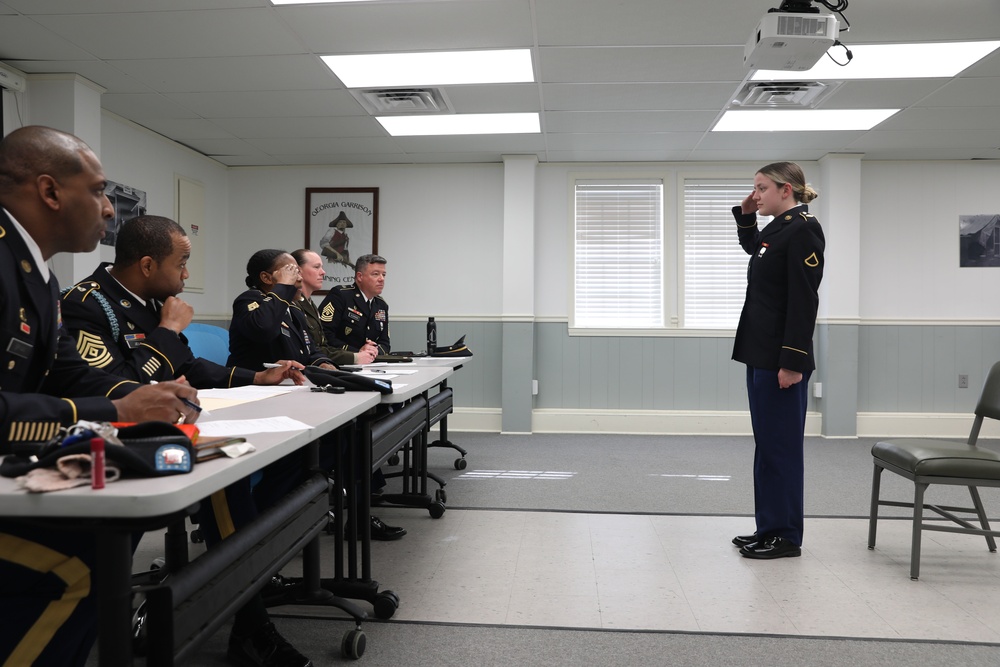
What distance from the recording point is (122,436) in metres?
1.08

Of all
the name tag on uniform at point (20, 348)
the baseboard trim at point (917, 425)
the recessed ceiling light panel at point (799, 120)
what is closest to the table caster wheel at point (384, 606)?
the name tag on uniform at point (20, 348)

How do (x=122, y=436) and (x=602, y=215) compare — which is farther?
(x=602, y=215)

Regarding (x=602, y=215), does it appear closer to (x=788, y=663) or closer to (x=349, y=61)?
(x=349, y=61)

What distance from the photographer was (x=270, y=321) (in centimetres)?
304

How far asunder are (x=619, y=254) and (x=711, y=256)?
844 millimetres

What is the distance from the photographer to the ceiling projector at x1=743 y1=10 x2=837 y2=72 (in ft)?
9.96

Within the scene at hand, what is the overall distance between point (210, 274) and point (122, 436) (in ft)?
19.4

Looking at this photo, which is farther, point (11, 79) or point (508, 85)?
point (508, 85)

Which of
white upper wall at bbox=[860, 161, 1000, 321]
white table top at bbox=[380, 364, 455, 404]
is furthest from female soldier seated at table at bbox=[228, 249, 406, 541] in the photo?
white upper wall at bbox=[860, 161, 1000, 321]

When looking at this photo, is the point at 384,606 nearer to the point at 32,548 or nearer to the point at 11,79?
the point at 32,548

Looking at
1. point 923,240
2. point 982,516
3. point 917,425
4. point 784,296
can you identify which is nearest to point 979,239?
point 923,240

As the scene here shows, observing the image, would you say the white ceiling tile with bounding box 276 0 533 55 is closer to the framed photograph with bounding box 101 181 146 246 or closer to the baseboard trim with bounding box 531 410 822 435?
the framed photograph with bounding box 101 181 146 246

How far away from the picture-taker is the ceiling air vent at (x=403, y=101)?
459cm

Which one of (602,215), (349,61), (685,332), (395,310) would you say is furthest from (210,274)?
(685,332)
